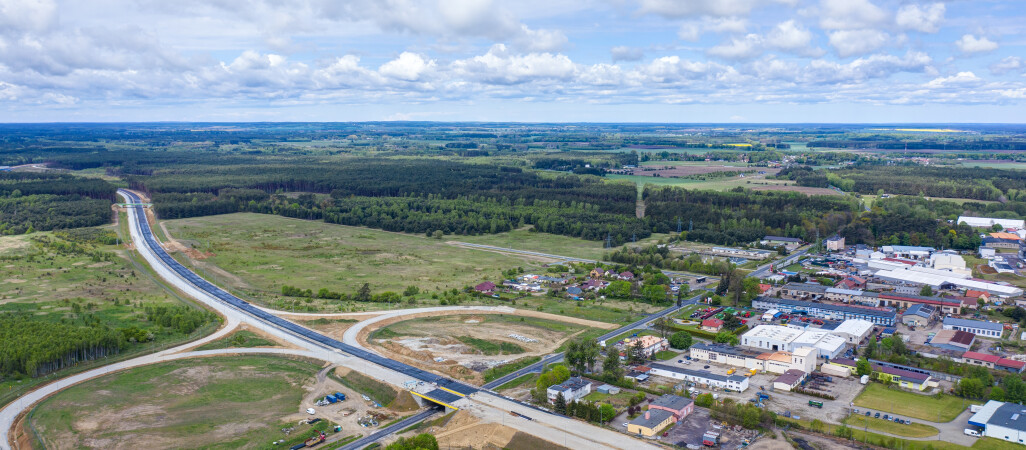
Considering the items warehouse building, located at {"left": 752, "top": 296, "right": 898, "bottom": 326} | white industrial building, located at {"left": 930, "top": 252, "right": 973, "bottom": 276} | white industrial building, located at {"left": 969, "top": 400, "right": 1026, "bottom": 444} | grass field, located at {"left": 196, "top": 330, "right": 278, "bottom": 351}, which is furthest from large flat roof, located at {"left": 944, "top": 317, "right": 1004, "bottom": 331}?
grass field, located at {"left": 196, "top": 330, "right": 278, "bottom": 351}

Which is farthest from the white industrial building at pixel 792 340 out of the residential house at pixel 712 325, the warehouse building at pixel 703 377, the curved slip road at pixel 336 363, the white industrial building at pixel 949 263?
the white industrial building at pixel 949 263

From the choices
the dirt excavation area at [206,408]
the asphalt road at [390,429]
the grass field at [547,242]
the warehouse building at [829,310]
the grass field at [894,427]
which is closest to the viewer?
the asphalt road at [390,429]

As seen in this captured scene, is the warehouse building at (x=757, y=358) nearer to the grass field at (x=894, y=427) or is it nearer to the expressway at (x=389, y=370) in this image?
the grass field at (x=894, y=427)

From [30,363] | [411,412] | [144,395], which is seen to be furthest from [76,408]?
[411,412]

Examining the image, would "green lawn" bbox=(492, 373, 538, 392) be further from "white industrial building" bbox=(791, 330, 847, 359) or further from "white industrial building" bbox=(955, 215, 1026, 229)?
"white industrial building" bbox=(955, 215, 1026, 229)

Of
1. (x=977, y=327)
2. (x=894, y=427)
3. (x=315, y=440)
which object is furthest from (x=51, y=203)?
(x=977, y=327)
